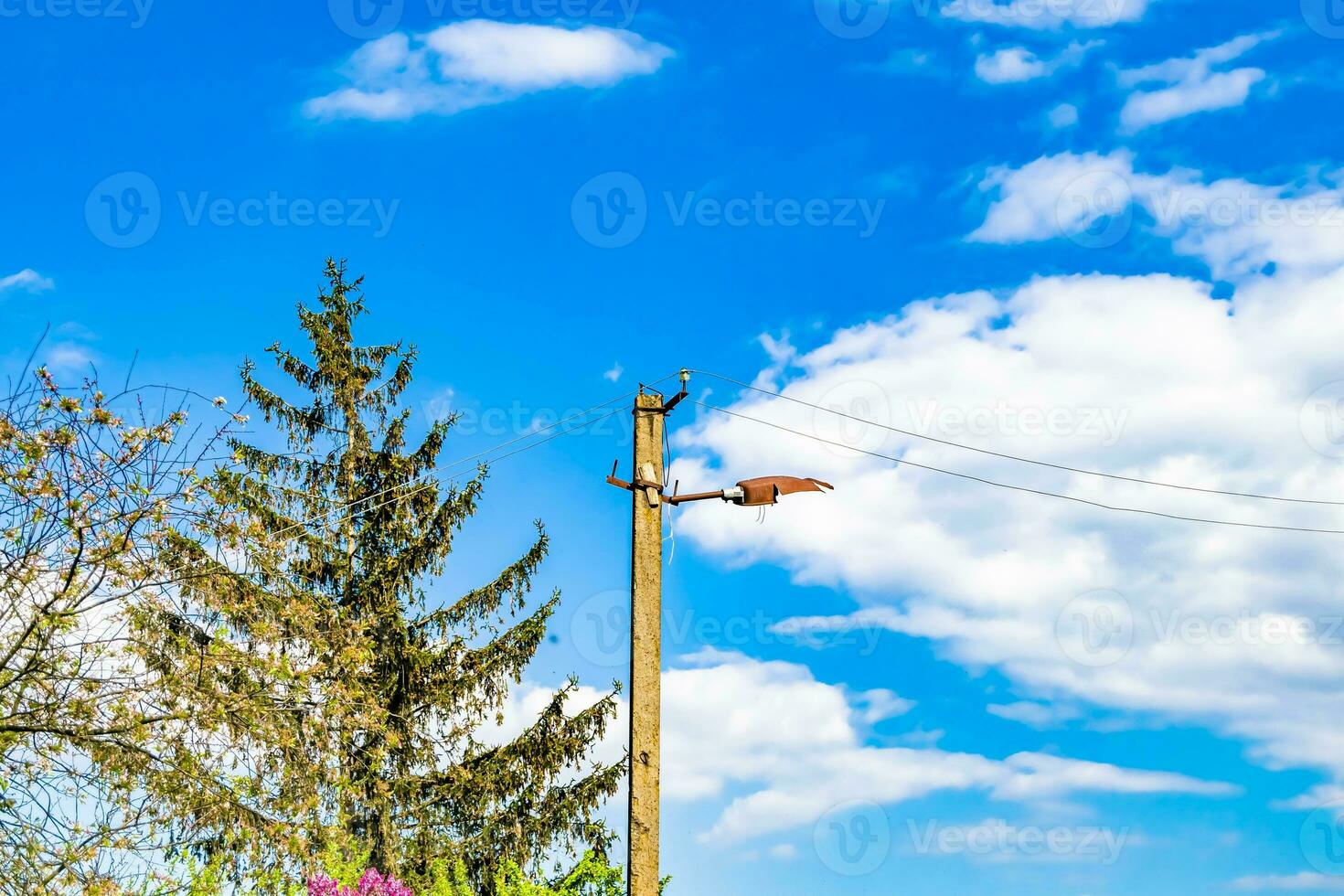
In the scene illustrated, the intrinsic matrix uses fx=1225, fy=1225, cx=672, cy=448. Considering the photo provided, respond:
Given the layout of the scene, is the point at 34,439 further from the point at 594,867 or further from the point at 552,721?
the point at 552,721

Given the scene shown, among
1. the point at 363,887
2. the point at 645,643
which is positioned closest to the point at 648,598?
the point at 645,643

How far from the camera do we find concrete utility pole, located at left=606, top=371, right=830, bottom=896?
33.4 ft

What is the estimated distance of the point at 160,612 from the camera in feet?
37.0

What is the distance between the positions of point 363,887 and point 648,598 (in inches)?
232

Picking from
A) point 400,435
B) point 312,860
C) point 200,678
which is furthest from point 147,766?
point 400,435

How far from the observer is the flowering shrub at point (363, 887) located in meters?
12.9

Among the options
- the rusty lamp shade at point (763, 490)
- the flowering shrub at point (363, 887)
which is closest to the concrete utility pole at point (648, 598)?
the rusty lamp shade at point (763, 490)

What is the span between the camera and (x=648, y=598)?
10766 millimetres

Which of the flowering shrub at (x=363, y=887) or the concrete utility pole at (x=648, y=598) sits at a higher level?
the concrete utility pole at (x=648, y=598)

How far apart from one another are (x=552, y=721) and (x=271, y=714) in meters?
8.24

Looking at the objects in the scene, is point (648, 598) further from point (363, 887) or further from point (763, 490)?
point (363, 887)

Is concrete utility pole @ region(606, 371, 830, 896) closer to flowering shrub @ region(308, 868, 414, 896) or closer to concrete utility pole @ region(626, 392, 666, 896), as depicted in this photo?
concrete utility pole @ region(626, 392, 666, 896)

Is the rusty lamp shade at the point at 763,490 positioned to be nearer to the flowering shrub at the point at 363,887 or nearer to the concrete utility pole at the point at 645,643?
the concrete utility pole at the point at 645,643

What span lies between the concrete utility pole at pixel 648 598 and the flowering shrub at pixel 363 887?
452 cm
